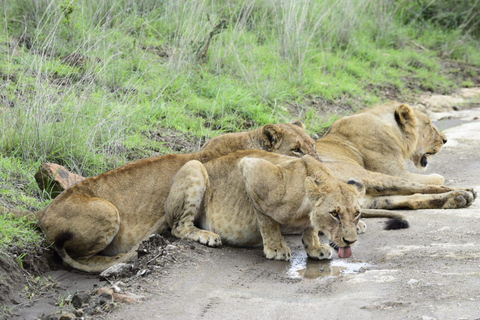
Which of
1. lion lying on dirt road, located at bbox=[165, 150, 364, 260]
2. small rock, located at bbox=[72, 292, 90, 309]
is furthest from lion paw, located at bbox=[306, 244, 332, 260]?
small rock, located at bbox=[72, 292, 90, 309]

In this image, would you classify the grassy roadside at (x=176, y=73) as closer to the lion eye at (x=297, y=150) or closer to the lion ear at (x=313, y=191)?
the lion eye at (x=297, y=150)

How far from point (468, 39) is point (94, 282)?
11.0 m

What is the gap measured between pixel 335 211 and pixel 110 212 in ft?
5.56

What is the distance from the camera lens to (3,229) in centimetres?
490

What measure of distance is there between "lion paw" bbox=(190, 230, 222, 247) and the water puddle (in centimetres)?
57

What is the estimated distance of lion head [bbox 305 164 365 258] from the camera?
15.0 ft

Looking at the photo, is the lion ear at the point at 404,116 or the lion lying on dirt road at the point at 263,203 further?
the lion ear at the point at 404,116

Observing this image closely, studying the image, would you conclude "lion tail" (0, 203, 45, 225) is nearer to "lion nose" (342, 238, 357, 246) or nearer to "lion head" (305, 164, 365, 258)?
"lion head" (305, 164, 365, 258)

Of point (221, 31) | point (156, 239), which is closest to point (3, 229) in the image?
point (156, 239)

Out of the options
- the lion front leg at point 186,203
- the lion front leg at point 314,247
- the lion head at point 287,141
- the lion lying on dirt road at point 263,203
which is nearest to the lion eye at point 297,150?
the lion head at point 287,141

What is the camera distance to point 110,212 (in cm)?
518

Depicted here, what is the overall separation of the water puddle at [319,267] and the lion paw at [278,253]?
0.06 meters

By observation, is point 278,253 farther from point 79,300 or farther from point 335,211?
point 79,300

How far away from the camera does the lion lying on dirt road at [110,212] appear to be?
16.6 ft
